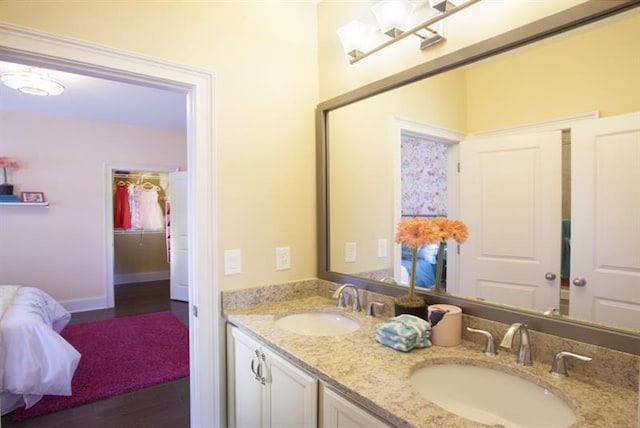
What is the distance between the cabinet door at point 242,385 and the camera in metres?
1.45

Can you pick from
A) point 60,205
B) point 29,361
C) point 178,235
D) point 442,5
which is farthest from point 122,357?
point 442,5

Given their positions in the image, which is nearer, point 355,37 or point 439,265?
point 439,265

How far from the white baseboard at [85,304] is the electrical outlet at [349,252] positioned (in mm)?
4259

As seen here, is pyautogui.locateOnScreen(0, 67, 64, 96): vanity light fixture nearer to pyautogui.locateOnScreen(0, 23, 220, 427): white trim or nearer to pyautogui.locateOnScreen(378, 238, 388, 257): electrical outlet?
pyautogui.locateOnScreen(0, 23, 220, 427): white trim

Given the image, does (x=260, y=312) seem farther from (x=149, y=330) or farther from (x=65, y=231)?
(x=65, y=231)

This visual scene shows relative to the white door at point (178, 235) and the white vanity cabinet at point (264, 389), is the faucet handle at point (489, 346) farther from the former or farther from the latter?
the white door at point (178, 235)

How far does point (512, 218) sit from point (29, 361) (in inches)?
114

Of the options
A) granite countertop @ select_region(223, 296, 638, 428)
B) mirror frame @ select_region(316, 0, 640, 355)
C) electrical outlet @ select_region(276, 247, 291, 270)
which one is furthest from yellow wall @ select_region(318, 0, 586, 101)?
granite countertop @ select_region(223, 296, 638, 428)

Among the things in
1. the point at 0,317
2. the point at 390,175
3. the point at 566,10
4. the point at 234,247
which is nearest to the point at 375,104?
the point at 390,175

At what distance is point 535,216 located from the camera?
47.6 inches

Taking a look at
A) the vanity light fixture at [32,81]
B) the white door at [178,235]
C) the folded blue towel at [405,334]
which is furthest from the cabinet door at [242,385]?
the white door at [178,235]

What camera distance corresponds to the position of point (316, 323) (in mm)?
1754

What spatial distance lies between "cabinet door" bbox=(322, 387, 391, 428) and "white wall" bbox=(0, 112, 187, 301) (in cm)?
467

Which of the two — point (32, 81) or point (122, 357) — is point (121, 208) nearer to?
point (32, 81)
